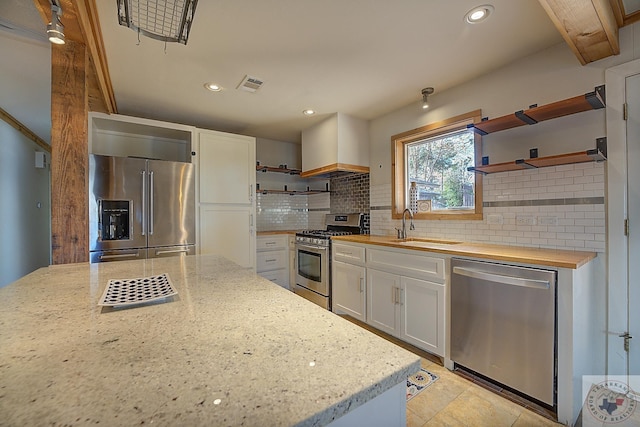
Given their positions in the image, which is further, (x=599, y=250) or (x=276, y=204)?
(x=276, y=204)

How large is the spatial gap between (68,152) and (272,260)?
8.24 ft

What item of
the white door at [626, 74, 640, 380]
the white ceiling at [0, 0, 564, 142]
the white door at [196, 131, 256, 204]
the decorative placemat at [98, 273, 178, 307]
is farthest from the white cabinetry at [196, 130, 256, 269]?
A: the white door at [626, 74, 640, 380]

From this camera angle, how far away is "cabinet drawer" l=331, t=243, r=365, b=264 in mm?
2736

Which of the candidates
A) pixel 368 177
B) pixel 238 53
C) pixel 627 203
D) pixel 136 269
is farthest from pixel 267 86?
pixel 627 203

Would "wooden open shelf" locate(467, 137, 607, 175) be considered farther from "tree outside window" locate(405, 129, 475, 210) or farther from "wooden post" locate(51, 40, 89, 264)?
"wooden post" locate(51, 40, 89, 264)

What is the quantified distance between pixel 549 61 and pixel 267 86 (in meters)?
2.20

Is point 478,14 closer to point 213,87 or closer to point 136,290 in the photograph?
point 213,87

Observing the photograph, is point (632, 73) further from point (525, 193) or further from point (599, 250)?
point (599, 250)

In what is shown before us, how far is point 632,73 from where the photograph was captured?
169 cm

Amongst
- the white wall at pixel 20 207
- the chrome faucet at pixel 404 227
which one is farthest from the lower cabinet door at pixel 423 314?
the white wall at pixel 20 207

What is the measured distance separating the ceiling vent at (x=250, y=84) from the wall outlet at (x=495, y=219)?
2285mm

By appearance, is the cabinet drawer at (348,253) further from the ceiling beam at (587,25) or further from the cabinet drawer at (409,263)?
the ceiling beam at (587,25)

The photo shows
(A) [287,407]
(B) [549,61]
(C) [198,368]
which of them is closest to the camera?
(A) [287,407]

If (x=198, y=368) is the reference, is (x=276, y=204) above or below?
above
